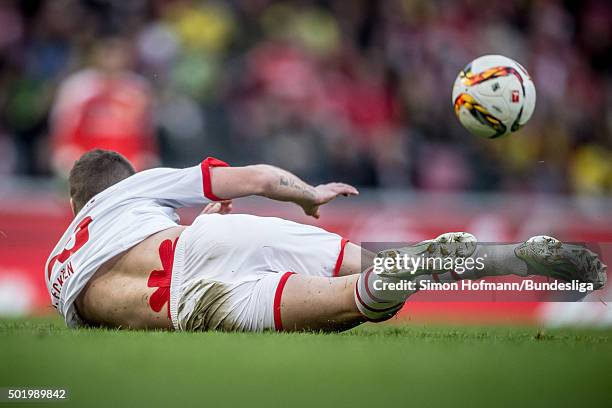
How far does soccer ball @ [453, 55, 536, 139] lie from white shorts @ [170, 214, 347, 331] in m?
1.86

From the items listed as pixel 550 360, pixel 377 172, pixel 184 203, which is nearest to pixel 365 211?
pixel 377 172

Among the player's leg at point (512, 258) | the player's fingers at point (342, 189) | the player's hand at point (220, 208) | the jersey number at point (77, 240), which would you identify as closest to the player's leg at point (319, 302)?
the player's leg at point (512, 258)

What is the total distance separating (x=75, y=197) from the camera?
626 centimetres

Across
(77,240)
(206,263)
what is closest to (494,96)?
(206,263)

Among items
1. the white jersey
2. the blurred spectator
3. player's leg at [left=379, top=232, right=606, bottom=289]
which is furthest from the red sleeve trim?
the blurred spectator

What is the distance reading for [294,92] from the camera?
1288 centimetres

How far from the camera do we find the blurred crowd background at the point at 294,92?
11.4 meters

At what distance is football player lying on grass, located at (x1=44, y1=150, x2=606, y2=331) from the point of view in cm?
558

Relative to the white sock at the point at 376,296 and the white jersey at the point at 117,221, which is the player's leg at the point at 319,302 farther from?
the white jersey at the point at 117,221

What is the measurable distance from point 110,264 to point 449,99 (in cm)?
868

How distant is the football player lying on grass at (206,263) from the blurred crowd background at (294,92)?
16.8ft

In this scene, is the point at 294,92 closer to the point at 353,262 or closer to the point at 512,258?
the point at 353,262

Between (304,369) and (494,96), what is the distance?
3.01m

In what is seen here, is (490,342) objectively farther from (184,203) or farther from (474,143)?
(474,143)
